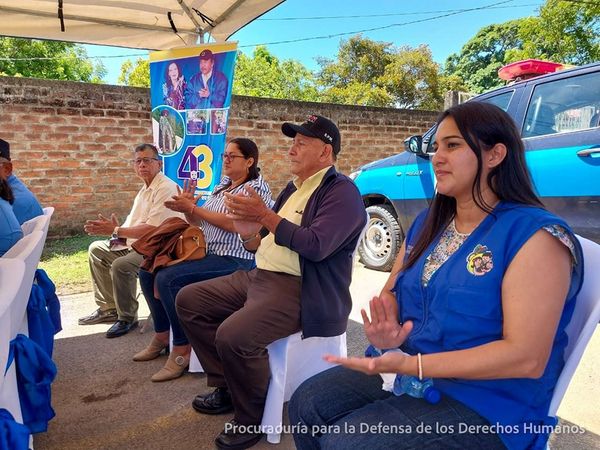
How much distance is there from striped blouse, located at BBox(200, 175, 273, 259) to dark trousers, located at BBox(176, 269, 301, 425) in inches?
19.6

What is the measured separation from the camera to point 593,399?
95.8 inches

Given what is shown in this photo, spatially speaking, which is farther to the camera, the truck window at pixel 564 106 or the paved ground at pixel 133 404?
the truck window at pixel 564 106

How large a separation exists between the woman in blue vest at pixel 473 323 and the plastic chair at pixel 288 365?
2.35 feet

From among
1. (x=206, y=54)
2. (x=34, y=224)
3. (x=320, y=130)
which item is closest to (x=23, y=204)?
(x=34, y=224)

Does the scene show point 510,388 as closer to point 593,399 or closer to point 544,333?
point 544,333

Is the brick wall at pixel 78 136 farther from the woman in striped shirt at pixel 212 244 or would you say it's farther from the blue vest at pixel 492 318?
the blue vest at pixel 492 318

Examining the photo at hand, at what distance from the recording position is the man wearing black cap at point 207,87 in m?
4.24

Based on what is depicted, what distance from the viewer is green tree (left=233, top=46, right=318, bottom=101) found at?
28281 millimetres

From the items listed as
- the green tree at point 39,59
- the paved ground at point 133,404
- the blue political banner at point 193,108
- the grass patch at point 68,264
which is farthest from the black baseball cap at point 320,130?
the green tree at point 39,59

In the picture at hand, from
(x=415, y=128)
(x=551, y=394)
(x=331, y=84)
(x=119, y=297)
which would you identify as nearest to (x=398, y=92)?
(x=331, y=84)

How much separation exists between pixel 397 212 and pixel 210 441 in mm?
3509

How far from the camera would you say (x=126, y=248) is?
3.71 meters

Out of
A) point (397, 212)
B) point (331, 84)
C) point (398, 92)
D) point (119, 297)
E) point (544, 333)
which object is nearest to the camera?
point (544, 333)

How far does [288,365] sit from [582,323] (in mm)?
1374
